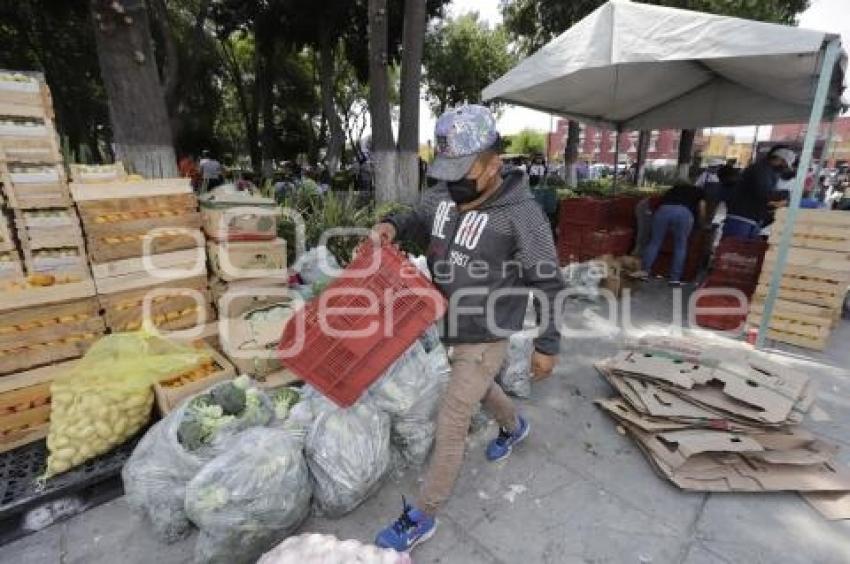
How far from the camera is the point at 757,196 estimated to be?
5781 millimetres

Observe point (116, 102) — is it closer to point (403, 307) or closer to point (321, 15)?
point (403, 307)

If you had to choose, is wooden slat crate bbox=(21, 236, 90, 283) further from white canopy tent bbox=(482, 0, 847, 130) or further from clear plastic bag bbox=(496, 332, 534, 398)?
white canopy tent bbox=(482, 0, 847, 130)

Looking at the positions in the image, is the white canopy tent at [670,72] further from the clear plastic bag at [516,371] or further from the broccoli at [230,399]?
the broccoli at [230,399]

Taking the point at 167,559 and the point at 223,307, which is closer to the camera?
the point at 167,559

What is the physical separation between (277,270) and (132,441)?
1492 mm

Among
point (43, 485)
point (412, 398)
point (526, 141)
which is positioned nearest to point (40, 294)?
point (43, 485)

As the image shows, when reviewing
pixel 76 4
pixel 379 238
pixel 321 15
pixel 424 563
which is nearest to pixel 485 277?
pixel 379 238

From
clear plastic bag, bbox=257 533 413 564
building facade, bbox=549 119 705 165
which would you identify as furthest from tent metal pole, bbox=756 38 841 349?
building facade, bbox=549 119 705 165

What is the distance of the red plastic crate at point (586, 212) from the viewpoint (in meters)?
6.48

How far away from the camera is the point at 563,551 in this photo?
213 centimetres

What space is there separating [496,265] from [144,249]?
252cm

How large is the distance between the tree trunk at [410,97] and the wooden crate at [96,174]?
426 cm

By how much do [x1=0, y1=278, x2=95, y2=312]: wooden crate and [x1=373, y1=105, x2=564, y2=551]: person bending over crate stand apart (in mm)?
2073

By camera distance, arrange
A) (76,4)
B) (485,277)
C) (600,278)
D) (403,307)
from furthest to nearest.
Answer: (76,4)
(600,278)
(485,277)
(403,307)
